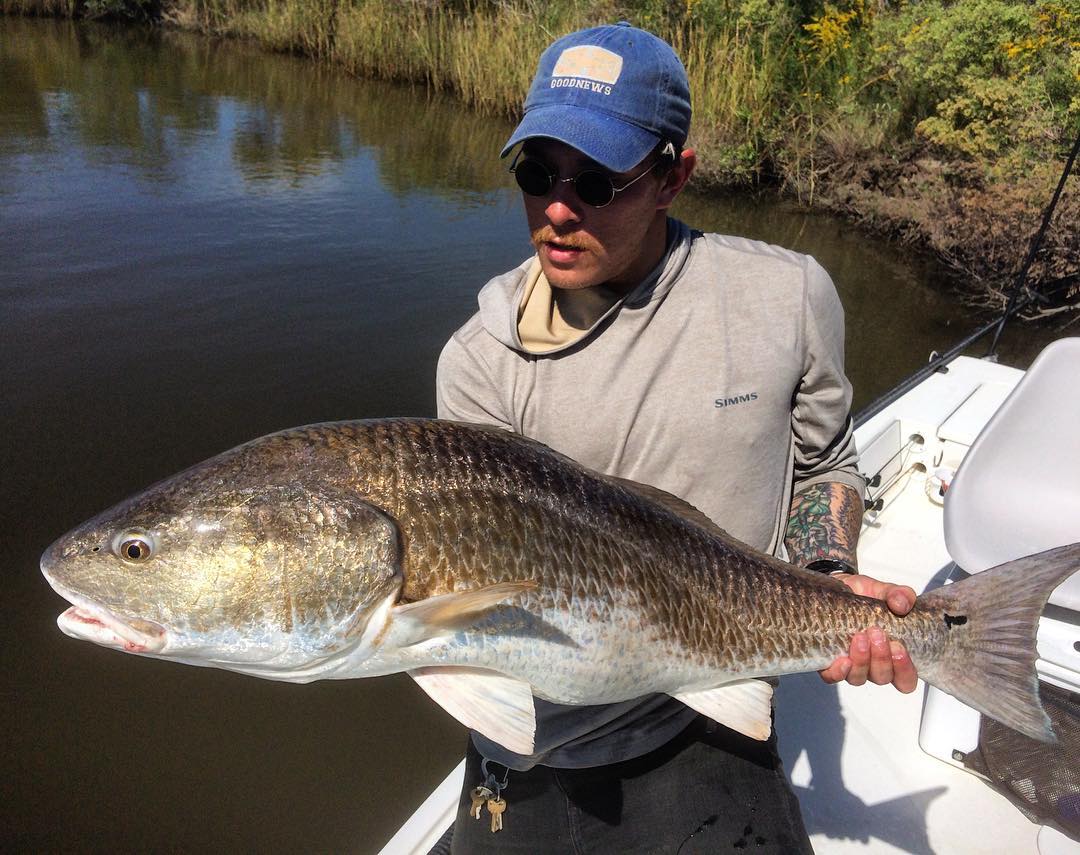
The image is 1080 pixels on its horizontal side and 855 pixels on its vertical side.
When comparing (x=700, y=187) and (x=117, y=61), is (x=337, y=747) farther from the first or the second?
(x=117, y=61)

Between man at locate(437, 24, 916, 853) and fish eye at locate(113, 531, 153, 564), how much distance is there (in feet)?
2.97

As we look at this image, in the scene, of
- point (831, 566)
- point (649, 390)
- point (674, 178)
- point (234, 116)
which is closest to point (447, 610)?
point (649, 390)

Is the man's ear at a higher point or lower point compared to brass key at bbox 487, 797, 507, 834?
higher

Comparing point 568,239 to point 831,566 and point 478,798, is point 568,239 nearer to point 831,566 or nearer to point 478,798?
point 831,566

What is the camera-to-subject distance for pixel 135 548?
1728 millimetres

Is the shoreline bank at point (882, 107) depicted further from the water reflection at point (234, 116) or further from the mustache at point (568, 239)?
the mustache at point (568, 239)

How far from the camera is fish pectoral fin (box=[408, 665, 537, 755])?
181cm

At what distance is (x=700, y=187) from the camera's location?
13.6 meters

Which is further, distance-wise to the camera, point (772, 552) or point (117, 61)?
point (117, 61)

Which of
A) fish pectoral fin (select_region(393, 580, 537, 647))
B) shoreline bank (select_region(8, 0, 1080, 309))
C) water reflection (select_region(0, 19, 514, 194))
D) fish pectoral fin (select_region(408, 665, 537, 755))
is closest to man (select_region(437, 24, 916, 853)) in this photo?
fish pectoral fin (select_region(408, 665, 537, 755))

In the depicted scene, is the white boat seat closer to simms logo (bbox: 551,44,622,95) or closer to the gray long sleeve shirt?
the gray long sleeve shirt

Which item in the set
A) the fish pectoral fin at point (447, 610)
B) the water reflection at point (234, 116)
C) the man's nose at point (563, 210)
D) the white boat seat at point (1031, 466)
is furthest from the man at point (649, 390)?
the water reflection at point (234, 116)

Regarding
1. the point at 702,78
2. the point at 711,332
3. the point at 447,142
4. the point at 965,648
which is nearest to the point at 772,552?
the point at 965,648

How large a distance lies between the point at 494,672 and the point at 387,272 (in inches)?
347
